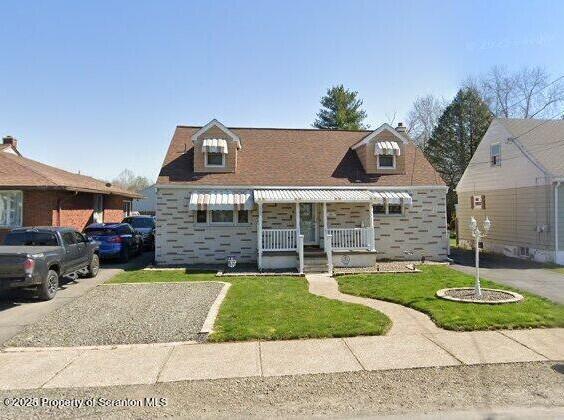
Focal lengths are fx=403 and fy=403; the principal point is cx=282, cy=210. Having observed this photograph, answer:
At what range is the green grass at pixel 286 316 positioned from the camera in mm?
7729

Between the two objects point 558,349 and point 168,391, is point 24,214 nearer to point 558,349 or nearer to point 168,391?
point 168,391

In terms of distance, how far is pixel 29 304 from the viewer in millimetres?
10586

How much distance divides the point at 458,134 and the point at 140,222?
3260 cm

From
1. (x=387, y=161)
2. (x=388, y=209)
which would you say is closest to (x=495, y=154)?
(x=387, y=161)

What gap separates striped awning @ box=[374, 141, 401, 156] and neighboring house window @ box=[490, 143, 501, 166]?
6834mm

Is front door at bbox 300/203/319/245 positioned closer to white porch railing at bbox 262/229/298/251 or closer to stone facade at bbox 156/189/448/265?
stone facade at bbox 156/189/448/265

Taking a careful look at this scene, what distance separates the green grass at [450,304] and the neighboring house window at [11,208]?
1460cm

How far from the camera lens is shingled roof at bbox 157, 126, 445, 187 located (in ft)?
58.7

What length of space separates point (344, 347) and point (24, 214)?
658 inches

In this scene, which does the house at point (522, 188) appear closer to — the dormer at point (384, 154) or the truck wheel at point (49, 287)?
the dormer at point (384, 154)

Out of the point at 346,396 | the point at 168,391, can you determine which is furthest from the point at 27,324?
the point at 346,396

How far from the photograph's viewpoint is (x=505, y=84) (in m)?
41.3

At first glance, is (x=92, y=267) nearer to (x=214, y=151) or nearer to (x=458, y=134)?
(x=214, y=151)

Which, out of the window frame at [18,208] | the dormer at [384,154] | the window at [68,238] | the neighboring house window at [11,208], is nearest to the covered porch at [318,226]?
the dormer at [384,154]
